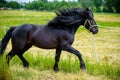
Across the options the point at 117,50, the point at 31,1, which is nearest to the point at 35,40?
the point at 31,1

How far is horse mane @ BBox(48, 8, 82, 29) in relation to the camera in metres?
5.35

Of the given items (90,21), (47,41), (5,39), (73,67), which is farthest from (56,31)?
(5,39)

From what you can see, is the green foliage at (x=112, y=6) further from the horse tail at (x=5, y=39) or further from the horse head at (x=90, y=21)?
the horse tail at (x=5, y=39)

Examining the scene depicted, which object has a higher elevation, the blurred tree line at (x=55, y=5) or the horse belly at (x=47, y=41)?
the blurred tree line at (x=55, y=5)

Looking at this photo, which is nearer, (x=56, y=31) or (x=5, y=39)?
(x=56, y=31)

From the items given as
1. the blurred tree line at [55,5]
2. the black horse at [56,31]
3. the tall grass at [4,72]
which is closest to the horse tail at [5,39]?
the black horse at [56,31]

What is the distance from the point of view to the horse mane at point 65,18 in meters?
5.35

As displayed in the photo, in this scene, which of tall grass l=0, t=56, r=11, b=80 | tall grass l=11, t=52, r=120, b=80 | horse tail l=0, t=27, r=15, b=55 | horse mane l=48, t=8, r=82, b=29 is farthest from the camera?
horse tail l=0, t=27, r=15, b=55

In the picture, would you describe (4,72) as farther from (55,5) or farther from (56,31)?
(55,5)

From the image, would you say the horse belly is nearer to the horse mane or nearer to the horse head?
the horse mane

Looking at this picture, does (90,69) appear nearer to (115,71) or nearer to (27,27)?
(115,71)

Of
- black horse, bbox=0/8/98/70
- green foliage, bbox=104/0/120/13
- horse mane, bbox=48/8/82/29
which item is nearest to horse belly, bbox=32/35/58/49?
black horse, bbox=0/8/98/70

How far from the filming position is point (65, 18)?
17.8 ft

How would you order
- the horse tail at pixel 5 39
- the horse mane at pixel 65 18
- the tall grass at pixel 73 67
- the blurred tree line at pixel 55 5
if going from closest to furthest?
1. the blurred tree line at pixel 55 5
2. the tall grass at pixel 73 67
3. the horse mane at pixel 65 18
4. the horse tail at pixel 5 39
